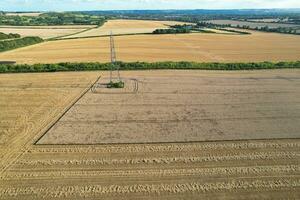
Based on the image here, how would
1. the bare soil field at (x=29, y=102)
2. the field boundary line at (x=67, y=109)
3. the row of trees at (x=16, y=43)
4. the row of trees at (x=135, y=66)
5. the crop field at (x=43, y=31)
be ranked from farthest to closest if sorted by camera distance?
1. the crop field at (x=43, y=31)
2. the row of trees at (x=16, y=43)
3. the row of trees at (x=135, y=66)
4. the field boundary line at (x=67, y=109)
5. the bare soil field at (x=29, y=102)

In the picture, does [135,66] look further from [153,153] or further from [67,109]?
[153,153]

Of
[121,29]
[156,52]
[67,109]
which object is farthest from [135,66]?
[121,29]

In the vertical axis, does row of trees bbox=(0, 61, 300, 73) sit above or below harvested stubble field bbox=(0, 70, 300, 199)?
below

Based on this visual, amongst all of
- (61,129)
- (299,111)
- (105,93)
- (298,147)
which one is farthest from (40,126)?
(299,111)

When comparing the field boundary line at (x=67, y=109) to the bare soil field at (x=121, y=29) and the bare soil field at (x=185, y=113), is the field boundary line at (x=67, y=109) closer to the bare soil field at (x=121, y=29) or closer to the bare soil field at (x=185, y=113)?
the bare soil field at (x=185, y=113)

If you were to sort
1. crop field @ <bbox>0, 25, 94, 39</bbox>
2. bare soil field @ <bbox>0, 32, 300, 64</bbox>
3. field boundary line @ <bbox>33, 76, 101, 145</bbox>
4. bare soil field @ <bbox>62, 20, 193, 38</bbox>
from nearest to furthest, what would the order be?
field boundary line @ <bbox>33, 76, 101, 145</bbox> < bare soil field @ <bbox>0, 32, 300, 64</bbox> < crop field @ <bbox>0, 25, 94, 39</bbox> < bare soil field @ <bbox>62, 20, 193, 38</bbox>

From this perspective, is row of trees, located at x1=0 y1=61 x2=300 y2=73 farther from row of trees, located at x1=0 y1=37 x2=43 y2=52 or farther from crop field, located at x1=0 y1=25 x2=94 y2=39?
crop field, located at x1=0 y1=25 x2=94 y2=39

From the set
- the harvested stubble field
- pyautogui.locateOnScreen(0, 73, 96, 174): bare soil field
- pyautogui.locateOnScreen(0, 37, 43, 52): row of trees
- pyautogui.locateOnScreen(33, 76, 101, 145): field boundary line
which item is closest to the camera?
the harvested stubble field

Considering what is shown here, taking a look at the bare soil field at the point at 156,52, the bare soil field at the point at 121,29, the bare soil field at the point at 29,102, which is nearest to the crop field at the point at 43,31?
the bare soil field at the point at 121,29

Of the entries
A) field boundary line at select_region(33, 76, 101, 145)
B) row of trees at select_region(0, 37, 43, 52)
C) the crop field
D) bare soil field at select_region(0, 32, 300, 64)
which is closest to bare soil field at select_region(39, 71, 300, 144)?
field boundary line at select_region(33, 76, 101, 145)
